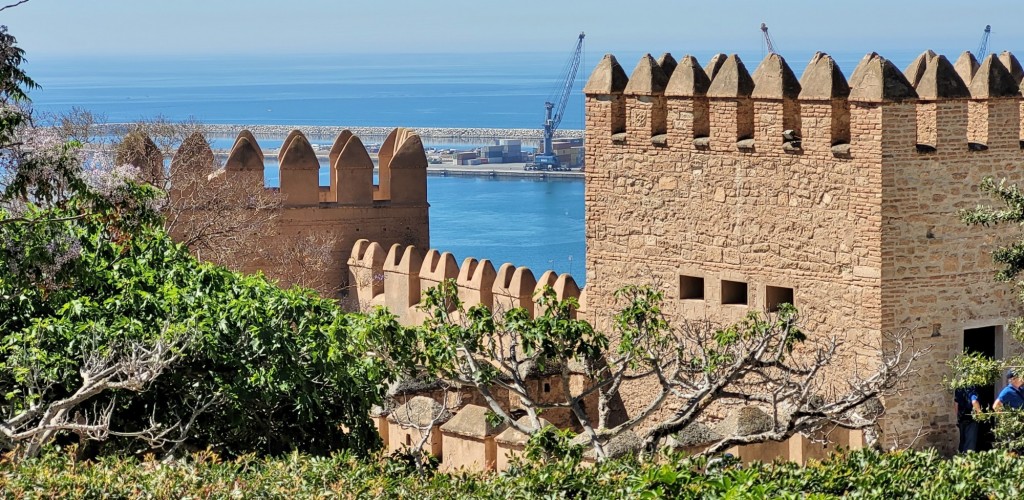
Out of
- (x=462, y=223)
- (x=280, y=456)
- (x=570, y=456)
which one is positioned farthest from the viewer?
(x=462, y=223)

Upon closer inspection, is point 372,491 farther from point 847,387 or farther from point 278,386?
point 847,387

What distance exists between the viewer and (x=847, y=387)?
1627 centimetres

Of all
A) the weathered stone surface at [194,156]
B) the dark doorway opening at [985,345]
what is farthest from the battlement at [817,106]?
the weathered stone surface at [194,156]

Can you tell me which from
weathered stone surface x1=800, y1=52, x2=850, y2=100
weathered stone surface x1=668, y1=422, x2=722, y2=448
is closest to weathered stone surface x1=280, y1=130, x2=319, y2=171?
weathered stone surface x1=800, y1=52, x2=850, y2=100

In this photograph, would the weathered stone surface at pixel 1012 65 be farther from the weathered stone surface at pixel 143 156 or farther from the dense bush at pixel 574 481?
the weathered stone surface at pixel 143 156

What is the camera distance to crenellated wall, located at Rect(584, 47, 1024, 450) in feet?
52.7

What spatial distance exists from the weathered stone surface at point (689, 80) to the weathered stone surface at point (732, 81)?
0.20m

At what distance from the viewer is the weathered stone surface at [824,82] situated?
16156mm

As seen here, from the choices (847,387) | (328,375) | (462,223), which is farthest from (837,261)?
(462,223)

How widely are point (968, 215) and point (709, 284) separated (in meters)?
3.48

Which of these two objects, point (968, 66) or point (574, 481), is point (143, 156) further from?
point (574, 481)

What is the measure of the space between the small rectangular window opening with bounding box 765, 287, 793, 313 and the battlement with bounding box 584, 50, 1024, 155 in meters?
1.28

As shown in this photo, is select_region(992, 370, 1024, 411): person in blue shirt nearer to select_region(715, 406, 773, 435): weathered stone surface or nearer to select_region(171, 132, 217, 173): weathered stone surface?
select_region(715, 406, 773, 435): weathered stone surface

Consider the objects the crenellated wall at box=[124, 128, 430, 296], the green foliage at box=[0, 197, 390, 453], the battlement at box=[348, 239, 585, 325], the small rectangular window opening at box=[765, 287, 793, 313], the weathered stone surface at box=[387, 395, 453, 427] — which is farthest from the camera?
the crenellated wall at box=[124, 128, 430, 296]
